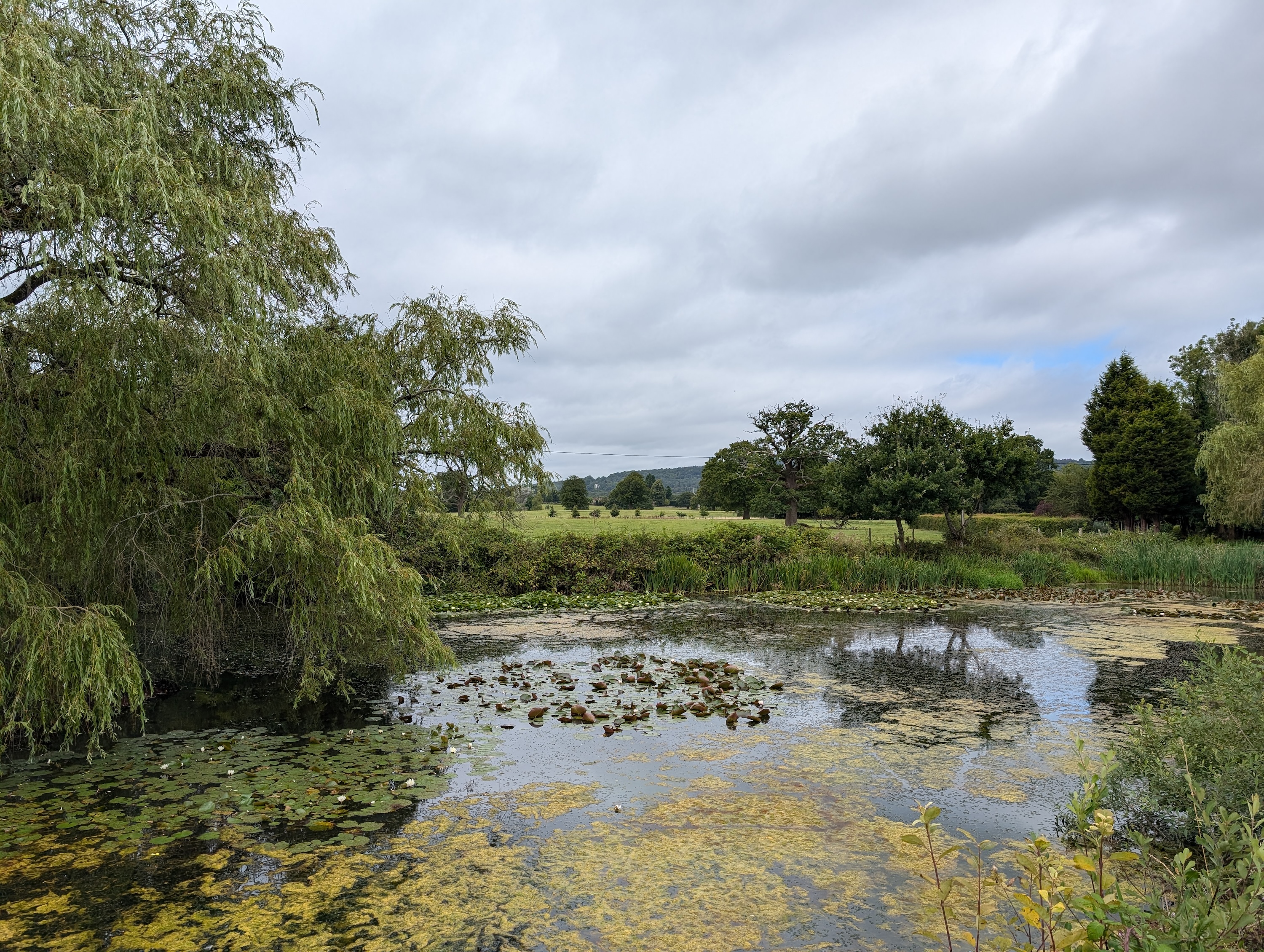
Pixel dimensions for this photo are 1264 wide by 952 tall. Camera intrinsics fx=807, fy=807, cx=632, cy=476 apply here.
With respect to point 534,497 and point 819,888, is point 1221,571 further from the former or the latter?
point 819,888

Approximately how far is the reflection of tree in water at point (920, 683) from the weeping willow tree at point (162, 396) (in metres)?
3.86

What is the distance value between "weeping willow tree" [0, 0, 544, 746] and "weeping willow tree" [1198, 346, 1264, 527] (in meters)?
24.4

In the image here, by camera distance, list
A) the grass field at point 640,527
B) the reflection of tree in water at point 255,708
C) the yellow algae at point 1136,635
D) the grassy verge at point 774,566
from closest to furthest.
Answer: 1. the reflection of tree in water at point 255,708
2. the yellow algae at point 1136,635
3. the grassy verge at point 774,566
4. the grass field at point 640,527

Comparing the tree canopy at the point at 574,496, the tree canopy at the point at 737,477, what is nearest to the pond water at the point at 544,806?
the tree canopy at the point at 737,477

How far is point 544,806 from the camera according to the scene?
188 inches

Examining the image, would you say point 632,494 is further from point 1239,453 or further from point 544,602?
point 544,602

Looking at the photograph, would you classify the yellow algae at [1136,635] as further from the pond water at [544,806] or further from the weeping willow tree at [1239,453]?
the weeping willow tree at [1239,453]

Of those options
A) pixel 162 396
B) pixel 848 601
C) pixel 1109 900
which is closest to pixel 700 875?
pixel 1109 900

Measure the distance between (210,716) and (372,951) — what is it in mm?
4503

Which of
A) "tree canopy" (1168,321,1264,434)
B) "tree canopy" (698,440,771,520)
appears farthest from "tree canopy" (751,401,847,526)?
"tree canopy" (1168,321,1264,434)

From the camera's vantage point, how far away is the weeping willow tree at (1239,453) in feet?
73.7

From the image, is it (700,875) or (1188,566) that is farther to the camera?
(1188,566)

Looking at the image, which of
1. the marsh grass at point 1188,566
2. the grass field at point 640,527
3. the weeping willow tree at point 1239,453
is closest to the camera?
the marsh grass at point 1188,566

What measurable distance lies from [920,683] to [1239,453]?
67.9 ft
